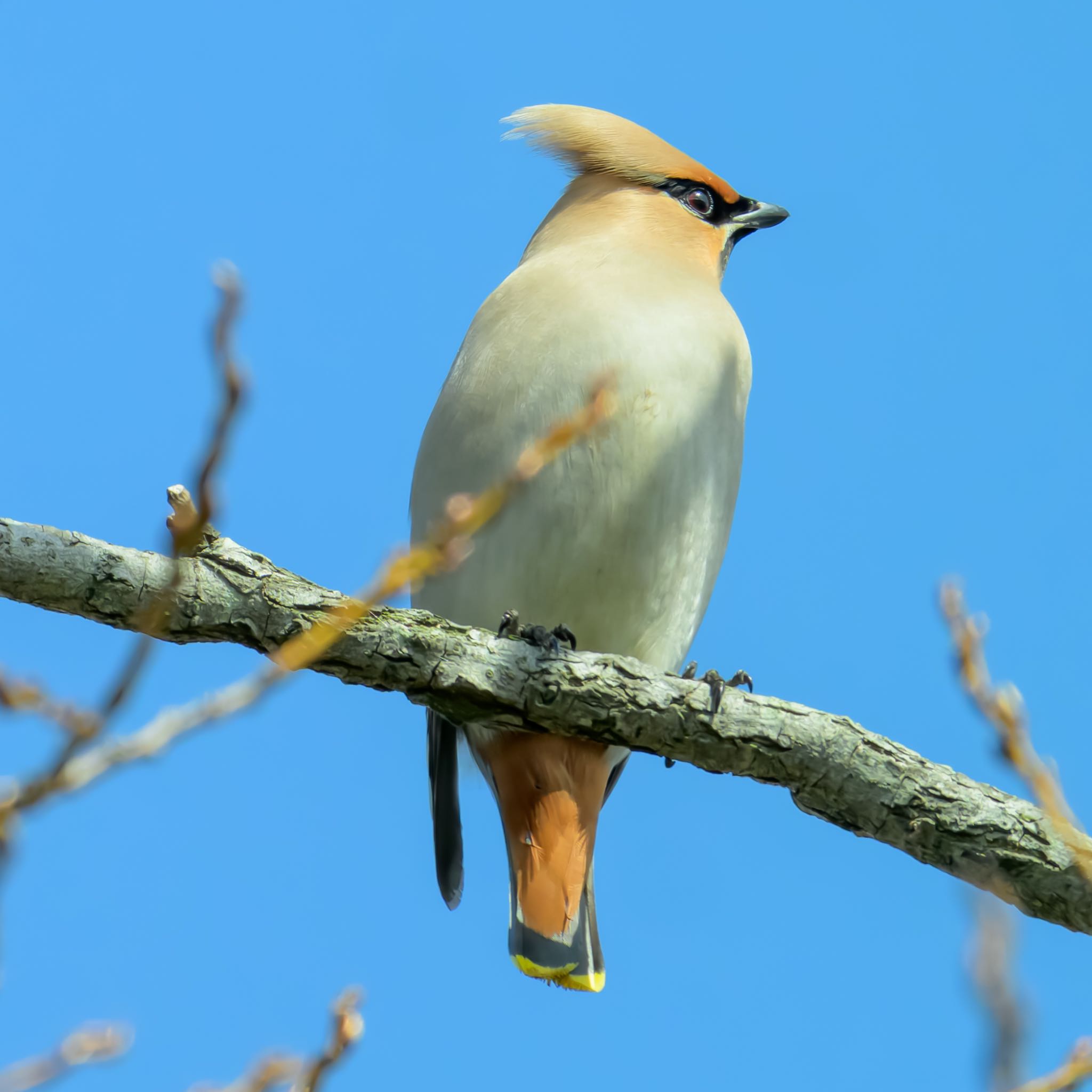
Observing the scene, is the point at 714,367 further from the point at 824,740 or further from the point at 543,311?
the point at 824,740

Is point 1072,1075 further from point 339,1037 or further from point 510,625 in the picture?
point 510,625

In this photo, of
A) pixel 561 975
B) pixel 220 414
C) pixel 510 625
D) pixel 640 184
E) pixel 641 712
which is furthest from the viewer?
pixel 640 184

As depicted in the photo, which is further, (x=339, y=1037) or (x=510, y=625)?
(x=510, y=625)

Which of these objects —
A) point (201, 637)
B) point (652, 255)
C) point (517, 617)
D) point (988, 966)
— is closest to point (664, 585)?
point (517, 617)

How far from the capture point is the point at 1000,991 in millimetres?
1019

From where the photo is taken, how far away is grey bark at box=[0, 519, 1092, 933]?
276 cm

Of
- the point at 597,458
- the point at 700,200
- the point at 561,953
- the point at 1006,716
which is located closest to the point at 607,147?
the point at 700,200

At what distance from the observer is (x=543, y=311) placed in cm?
367

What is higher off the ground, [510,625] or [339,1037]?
[510,625]

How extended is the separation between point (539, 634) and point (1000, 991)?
2.03 m

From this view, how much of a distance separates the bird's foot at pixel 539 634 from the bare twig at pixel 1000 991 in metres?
1.91

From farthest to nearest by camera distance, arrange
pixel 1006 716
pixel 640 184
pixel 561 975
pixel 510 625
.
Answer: pixel 640 184 < pixel 561 975 < pixel 510 625 < pixel 1006 716

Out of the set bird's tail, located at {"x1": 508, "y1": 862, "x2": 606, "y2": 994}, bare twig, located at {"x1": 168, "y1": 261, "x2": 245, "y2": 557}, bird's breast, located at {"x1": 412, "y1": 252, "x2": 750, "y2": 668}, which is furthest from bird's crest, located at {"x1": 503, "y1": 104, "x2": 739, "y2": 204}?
bare twig, located at {"x1": 168, "y1": 261, "x2": 245, "y2": 557}

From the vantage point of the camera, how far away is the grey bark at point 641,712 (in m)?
2.76
